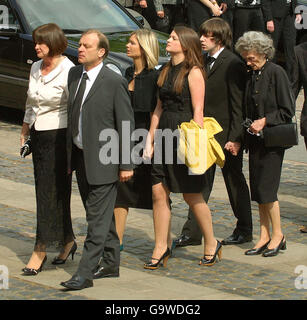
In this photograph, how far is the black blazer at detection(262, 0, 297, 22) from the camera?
51.4 ft

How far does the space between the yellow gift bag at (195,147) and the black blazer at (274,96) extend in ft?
2.09

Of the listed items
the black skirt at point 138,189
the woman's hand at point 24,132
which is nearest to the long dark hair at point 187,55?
the black skirt at point 138,189

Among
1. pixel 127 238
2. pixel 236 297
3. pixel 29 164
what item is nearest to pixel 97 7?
pixel 29 164

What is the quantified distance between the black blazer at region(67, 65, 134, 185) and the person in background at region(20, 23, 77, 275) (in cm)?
44

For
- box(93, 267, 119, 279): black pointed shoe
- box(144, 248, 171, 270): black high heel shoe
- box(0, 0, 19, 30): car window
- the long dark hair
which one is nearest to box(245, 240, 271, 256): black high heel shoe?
box(144, 248, 171, 270): black high heel shoe

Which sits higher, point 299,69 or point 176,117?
point 299,69

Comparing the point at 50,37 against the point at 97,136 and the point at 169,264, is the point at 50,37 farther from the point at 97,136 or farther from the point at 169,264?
the point at 169,264

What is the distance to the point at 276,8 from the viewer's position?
16000 mm

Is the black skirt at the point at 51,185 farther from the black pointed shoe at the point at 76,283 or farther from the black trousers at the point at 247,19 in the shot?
the black trousers at the point at 247,19

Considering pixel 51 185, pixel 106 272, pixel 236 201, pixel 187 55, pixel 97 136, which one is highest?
pixel 187 55

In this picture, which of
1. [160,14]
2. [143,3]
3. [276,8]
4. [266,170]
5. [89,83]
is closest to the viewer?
[89,83]

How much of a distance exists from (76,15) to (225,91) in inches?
231

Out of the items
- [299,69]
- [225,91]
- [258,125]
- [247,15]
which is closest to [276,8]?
[247,15]

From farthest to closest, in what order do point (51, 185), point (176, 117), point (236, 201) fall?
point (236, 201) < point (176, 117) < point (51, 185)
